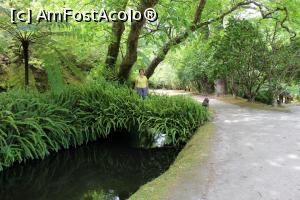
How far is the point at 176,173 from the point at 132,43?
5.63 m

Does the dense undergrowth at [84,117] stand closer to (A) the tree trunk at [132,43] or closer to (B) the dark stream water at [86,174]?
(B) the dark stream water at [86,174]

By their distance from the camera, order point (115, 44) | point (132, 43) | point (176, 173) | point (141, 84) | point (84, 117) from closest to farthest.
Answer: point (176, 173)
point (84, 117)
point (132, 43)
point (141, 84)
point (115, 44)

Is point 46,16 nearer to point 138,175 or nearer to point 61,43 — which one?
point 61,43

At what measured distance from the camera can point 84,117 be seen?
934 centimetres

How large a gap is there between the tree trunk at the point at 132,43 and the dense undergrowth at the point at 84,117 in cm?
117

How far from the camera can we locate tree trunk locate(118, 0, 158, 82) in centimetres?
850

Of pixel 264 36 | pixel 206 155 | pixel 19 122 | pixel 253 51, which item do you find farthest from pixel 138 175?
pixel 264 36

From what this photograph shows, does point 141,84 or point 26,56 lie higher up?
point 26,56

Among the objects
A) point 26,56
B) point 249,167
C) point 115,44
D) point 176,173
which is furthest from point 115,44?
point 249,167

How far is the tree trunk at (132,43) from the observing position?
850 cm

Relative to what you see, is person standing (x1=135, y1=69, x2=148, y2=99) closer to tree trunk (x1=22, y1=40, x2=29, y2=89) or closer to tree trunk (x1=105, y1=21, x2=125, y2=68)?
tree trunk (x1=105, y1=21, x2=125, y2=68)

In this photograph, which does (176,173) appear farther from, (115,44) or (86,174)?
(115,44)

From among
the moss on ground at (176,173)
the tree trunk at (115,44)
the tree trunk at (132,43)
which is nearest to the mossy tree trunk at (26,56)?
the tree trunk at (132,43)

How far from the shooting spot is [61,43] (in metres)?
8.97
